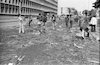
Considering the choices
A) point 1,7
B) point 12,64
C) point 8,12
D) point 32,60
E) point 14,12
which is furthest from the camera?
point 14,12

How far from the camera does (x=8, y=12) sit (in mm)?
20812

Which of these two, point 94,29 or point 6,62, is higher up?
point 94,29

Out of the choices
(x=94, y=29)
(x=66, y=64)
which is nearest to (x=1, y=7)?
(x=94, y=29)

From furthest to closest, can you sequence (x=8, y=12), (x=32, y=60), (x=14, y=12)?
(x=14, y=12), (x=8, y=12), (x=32, y=60)

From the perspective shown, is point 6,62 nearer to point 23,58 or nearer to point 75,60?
point 23,58

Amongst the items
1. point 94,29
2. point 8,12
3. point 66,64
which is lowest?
point 66,64

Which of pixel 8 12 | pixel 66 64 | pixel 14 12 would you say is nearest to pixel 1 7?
pixel 8 12

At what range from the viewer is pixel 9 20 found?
21344 mm

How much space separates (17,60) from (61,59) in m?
1.75

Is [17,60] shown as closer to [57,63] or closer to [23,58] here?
[23,58]

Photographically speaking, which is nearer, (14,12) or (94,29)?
(94,29)

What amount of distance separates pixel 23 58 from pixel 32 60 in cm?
45

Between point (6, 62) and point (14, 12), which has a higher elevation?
point (14, 12)

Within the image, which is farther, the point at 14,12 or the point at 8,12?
the point at 14,12
